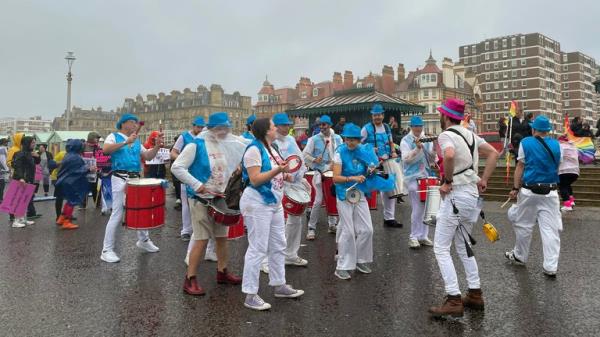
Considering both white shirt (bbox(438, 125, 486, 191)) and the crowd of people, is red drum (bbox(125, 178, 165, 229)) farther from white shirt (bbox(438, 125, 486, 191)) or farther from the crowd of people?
white shirt (bbox(438, 125, 486, 191))

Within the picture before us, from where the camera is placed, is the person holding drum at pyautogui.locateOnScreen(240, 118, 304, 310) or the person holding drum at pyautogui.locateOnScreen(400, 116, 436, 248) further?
the person holding drum at pyautogui.locateOnScreen(400, 116, 436, 248)

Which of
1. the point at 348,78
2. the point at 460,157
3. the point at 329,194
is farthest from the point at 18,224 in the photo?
the point at 348,78

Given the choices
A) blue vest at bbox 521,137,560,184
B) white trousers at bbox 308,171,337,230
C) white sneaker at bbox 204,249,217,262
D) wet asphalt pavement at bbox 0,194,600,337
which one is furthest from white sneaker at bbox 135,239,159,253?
blue vest at bbox 521,137,560,184

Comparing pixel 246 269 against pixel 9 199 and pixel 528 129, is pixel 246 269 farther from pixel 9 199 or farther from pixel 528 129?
pixel 528 129

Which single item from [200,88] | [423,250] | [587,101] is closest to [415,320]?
[423,250]

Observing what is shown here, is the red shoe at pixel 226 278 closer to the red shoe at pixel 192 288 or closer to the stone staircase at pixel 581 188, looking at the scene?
the red shoe at pixel 192 288

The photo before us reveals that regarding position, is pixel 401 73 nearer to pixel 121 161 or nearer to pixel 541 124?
pixel 541 124

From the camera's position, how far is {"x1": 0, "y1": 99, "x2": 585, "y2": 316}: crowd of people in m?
4.36

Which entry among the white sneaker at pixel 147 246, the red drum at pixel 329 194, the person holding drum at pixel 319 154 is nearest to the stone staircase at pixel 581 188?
the person holding drum at pixel 319 154

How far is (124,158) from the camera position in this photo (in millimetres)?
6555

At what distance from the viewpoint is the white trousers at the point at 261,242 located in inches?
173

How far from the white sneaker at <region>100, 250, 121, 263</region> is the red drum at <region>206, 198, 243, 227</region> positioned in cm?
228

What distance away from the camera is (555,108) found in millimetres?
116062

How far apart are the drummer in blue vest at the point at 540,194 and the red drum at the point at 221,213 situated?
12.4 ft
